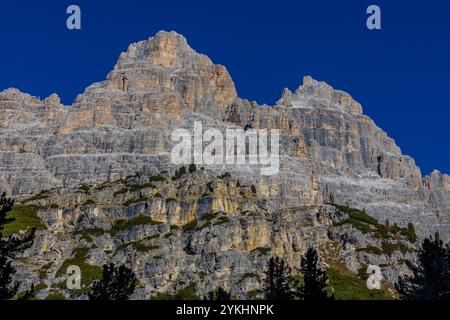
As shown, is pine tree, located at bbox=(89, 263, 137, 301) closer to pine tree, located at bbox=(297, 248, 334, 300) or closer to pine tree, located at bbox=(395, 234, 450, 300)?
pine tree, located at bbox=(297, 248, 334, 300)

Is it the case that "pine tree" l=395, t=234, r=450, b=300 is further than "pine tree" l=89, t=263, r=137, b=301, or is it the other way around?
"pine tree" l=89, t=263, r=137, b=301

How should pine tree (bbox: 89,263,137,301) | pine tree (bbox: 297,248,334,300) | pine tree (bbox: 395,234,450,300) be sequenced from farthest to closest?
pine tree (bbox: 89,263,137,301) < pine tree (bbox: 395,234,450,300) < pine tree (bbox: 297,248,334,300)

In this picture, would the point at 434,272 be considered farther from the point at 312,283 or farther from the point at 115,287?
the point at 115,287

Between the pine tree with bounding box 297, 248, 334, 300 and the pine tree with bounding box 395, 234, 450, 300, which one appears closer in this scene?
the pine tree with bounding box 297, 248, 334, 300

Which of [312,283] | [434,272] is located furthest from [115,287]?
[434,272]

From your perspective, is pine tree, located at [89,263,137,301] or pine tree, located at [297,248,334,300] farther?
pine tree, located at [89,263,137,301]

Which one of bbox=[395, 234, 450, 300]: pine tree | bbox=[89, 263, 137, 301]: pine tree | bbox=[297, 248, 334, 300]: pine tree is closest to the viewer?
bbox=[297, 248, 334, 300]: pine tree

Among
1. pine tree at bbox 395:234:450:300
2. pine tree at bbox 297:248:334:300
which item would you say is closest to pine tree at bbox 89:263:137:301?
pine tree at bbox 297:248:334:300

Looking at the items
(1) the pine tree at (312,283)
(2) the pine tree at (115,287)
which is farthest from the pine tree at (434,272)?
(2) the pine tree at (115,287)
